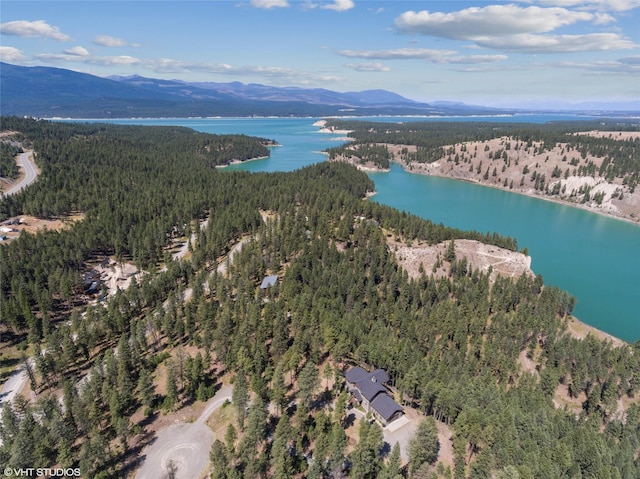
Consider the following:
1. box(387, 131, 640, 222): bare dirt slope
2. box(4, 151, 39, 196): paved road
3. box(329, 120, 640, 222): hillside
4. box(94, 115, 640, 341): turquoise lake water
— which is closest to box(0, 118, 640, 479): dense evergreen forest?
box(94, 115, 640, 341): turquoise lake water

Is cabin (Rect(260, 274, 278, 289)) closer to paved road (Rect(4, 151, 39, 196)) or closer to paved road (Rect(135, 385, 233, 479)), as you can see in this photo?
paved road (Rect(135, 385, 233, 479))

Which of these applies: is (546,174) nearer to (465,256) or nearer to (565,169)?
(565,169)

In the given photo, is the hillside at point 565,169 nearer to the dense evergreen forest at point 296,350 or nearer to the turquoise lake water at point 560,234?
the turquoise lake water at point 560,234

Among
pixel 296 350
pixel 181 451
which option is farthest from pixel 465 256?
pixel 181 451

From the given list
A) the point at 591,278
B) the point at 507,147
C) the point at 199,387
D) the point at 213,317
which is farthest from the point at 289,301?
the point at 507,147

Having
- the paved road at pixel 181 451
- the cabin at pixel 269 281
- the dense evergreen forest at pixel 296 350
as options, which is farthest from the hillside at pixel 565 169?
the paved road at pixel 181 451

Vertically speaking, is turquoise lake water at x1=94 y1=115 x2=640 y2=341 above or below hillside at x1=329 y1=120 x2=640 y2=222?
below
